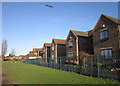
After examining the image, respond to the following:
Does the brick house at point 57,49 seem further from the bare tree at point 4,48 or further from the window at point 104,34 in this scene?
the bare tree at point 4,48

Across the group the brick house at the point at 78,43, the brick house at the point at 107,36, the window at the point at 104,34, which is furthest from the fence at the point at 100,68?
the brick house at the point at 78,43

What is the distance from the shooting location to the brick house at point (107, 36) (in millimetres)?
18078

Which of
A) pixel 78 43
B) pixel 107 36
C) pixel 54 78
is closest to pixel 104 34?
pixel 107 36

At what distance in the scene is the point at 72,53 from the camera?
1124 inches

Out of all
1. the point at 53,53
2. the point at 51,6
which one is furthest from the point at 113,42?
the point at 53,53

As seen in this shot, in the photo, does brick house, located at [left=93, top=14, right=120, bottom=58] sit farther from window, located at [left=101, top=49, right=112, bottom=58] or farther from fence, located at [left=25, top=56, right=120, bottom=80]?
fence, located at [left=25, top=56, right=120, bottom=80]

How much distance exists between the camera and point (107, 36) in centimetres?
1983

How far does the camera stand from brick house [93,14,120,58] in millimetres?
18078

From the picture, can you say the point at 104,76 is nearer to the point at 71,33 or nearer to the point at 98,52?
the point at 98,52

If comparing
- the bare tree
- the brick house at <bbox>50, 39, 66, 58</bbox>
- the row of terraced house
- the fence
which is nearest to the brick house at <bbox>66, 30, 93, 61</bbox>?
the row of terraced house

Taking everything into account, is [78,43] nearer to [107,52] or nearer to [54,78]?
[107,52]

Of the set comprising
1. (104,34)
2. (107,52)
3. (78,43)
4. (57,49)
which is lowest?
(107,52)

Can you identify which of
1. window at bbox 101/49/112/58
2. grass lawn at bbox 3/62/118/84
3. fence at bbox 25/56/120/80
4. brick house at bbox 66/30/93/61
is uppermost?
brick house at bbox 66/30/93/61

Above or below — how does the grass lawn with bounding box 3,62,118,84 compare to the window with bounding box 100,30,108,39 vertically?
below
